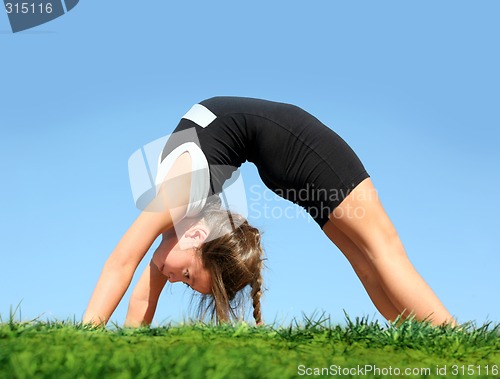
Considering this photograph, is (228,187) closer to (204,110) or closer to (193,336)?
(204,110)

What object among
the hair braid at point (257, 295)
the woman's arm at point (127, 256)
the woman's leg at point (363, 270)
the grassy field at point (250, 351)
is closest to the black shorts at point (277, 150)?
the woman's leg at point (363, 270)

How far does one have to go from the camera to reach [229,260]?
353 centimetres

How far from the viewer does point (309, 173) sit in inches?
131

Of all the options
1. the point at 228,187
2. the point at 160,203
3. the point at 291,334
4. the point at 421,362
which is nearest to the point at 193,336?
the point at 291,334

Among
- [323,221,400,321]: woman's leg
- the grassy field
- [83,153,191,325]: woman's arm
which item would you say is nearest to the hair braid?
[323,221,400,321]: woman's leg

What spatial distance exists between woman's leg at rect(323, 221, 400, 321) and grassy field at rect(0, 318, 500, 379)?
2.79 ft

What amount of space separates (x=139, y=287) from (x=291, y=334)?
5.57 ft

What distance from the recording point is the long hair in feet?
11.4

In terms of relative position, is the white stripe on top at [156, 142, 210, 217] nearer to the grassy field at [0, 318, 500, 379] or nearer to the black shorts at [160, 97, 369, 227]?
the black shorts at [160, 97, 369, 227]

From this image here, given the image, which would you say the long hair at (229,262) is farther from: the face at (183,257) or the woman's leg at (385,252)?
the woman's leg at (385,252)

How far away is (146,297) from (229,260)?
60 centimetres

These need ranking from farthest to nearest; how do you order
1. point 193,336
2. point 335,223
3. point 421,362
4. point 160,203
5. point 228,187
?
1. point 228,187
2. point 335,223
3. point 160,203
4. point 193,336
5. point 421,362

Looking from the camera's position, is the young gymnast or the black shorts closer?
the young gymnast

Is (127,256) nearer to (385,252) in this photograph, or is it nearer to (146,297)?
(146,297)
